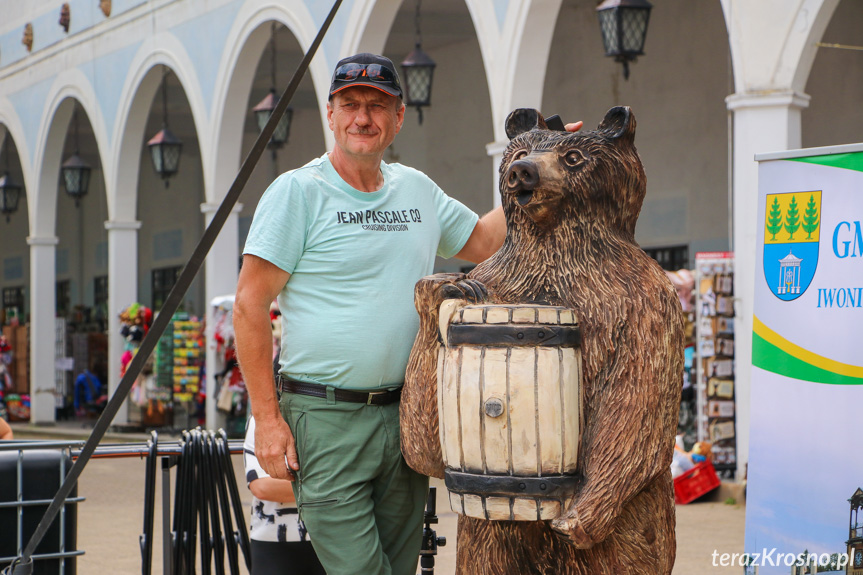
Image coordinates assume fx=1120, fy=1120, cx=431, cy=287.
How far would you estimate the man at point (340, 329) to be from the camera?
279cm

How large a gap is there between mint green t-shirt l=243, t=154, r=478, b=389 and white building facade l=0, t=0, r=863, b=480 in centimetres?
499

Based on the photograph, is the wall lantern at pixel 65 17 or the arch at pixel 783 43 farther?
the wall lantern at pixel 65 17

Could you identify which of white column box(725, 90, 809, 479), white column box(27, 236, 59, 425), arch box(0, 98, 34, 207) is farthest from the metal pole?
arch box(0, 98, 34, 207)

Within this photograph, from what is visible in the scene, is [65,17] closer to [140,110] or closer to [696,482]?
[140,110]

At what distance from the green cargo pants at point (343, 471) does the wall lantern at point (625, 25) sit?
5709mm

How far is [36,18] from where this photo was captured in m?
17.5

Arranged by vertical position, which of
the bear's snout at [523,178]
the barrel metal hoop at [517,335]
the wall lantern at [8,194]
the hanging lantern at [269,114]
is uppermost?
the hanging lantern at [269,114]

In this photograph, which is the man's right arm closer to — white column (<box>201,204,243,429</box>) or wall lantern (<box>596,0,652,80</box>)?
wall lantern (<box>596,0,652,80</box>)

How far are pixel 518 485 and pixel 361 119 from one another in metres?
1.08

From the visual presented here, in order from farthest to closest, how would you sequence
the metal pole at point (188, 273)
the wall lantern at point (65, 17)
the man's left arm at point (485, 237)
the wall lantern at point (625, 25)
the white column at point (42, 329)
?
1. the white column at point (42, 329)
2. the wall lantern at point (65, 17)
3. the wall lantern at point (625, 25)
4. the man's left arm at point (485, 237)
5. the metal pole at point (188, 273)

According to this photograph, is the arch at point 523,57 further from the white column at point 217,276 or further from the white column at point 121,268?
the white column at point 121,268

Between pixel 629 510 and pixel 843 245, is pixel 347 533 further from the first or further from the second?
pixel 843 245

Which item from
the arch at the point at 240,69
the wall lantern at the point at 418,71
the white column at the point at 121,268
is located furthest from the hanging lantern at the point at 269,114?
the white column at the point at 121,268

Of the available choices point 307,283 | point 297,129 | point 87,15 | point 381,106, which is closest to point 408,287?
point 307,283
